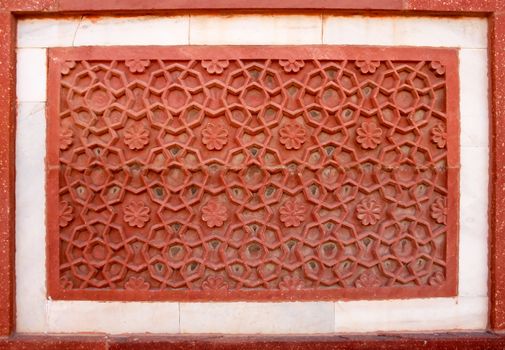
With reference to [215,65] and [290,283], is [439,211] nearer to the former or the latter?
[290,283]

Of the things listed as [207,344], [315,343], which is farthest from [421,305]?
[207,344]

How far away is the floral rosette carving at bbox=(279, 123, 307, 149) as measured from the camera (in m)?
2.16

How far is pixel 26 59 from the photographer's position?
2158 millimetres

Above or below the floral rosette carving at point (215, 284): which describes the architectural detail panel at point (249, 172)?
above

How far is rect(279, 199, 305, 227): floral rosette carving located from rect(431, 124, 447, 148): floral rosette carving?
690 millimetres

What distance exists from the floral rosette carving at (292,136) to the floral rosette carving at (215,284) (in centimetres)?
69

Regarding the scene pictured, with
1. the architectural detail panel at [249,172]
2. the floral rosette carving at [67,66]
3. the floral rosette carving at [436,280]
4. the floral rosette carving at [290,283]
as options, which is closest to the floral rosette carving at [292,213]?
the architectural detail panel at [249,172]

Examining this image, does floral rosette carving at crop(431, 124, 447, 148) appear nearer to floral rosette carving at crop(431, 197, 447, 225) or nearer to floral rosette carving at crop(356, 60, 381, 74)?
floral rosette carving at crop(431, 197, 447, 225)

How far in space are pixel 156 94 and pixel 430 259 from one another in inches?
Answer: 58.8

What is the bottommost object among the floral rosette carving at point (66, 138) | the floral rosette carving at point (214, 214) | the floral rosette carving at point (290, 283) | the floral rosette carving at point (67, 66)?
the floral rosette carving at point (290, 283)

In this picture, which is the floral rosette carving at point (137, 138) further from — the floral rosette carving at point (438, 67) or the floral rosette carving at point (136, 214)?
the floral rosette carving at point (438, 67)

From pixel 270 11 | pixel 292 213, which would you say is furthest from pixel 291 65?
pixel 292 213

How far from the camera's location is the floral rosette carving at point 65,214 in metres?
2.14

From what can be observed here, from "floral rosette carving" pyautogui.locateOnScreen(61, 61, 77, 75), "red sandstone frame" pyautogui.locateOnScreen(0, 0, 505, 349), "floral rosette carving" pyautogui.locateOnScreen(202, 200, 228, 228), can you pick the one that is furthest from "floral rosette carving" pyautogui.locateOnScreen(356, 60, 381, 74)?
"floral rosette carving" pyautogui.locateOnScreen(61, 61, 77, 75)
